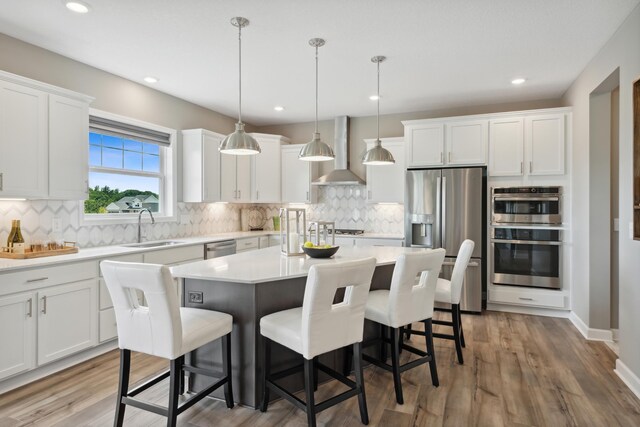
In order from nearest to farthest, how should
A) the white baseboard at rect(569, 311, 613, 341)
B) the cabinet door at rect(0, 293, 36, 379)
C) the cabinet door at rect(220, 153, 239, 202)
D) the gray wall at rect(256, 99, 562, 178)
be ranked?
the cabinet door at rect(0, 293, 36, 379), the white baseboard at rect(569, 311, 613, 341), the gray wall at rect(256, 99, 562, 178), the cabinet door at rect(220, 153, 239, 202)

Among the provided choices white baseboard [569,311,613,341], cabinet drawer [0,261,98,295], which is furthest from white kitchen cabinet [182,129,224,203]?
white baseboard [569,311,613,341]

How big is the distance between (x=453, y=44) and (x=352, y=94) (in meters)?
1.66

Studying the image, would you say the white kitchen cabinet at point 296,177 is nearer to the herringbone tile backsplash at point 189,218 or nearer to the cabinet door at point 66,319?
the herringbone tile backsplash at point 189,218

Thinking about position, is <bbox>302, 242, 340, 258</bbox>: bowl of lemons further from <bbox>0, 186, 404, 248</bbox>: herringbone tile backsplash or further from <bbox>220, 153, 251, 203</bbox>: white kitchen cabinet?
<bbox>220, 153, 251, 203</bbox>: white kitchen cabinet

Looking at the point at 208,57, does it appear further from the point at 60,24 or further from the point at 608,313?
the point at 608,313

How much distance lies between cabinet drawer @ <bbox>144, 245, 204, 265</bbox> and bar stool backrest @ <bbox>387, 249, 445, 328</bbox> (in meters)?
2.38

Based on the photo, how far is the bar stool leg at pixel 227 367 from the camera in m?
2.35

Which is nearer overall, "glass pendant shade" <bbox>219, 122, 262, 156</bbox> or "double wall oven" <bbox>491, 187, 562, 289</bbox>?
"glass pendant shade" <bbox>219, 122, 262, 156</bbox>

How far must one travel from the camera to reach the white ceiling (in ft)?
8.95

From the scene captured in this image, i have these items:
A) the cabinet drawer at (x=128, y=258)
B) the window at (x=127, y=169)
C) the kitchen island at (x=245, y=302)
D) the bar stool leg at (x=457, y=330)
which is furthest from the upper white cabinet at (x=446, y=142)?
the cabinet drawer at (x=128, y=258)

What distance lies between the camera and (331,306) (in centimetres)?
209

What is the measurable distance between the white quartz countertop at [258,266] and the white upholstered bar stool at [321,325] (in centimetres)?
25

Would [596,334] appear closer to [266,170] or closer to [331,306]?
[331,306]

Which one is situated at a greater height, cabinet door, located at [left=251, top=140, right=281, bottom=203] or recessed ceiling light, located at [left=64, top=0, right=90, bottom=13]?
recessed ceiling light, located at [left=64, top=0, right=90, bottom=13]
